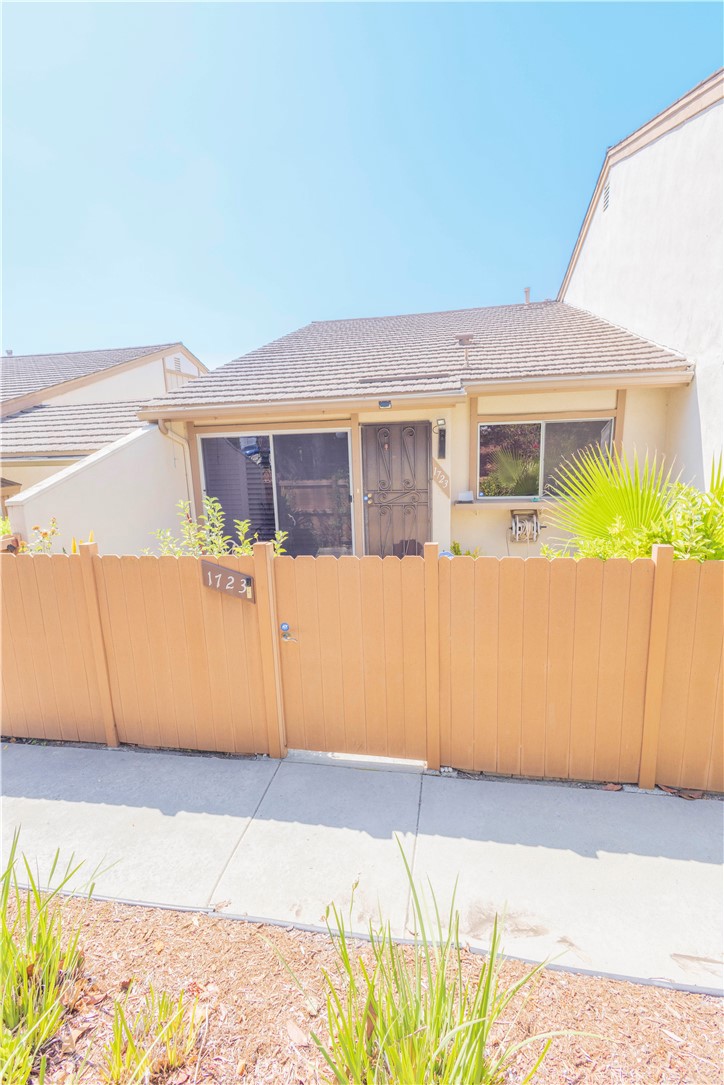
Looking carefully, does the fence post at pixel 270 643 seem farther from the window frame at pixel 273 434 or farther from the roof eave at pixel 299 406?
the window frame at pixel 273 434

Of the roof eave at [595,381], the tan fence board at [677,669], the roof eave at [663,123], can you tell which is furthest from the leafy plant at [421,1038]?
the roof eave at [663,123]

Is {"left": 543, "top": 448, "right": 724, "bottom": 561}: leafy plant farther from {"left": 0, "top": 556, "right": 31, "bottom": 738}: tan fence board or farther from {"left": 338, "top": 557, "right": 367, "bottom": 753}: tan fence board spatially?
{"left": 0, "top": 556, "right": 31, "bottom": 738}: tan fence board

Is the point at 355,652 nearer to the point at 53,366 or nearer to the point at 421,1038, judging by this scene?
the point at 421,1038

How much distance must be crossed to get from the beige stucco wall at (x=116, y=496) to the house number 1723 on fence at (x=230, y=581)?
10.5 ft

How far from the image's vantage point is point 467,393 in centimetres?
656

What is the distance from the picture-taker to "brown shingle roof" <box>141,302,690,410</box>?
21.5ft

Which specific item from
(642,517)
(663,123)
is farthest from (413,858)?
(663,123)

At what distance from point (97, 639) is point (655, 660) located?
391cm

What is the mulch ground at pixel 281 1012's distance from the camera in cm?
154

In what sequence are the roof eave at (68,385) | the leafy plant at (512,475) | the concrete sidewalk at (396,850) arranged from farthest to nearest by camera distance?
the roof eave at (68,385) → the leafy plant at (512,475) → the concrete sidewalk at (396,850)

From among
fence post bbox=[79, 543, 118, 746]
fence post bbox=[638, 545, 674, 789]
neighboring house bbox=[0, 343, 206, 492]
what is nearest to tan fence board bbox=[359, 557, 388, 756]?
fence post bbox=[638, 545, 674, 789]

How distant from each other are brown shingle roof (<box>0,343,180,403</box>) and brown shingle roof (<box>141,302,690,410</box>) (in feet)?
18.9

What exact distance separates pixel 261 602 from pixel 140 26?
6.92m

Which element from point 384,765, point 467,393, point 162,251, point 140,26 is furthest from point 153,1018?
point 162,251
